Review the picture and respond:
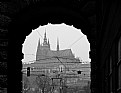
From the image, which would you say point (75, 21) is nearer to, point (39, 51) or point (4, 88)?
point (4, 88)

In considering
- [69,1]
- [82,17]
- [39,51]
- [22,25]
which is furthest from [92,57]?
[39,51]

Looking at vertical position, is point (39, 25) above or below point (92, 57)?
above

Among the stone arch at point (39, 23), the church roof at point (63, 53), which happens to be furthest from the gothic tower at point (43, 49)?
the stone arch at point (39, 23)

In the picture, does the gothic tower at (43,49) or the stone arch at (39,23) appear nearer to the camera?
the stone arch at (39,23)

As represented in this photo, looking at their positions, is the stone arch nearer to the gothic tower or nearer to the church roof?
A: the church roof

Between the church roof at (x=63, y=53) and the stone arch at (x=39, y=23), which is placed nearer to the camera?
the stone arch at (x=39, y=23)

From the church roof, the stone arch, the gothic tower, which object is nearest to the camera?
the stone arch

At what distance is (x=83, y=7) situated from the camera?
290 inches

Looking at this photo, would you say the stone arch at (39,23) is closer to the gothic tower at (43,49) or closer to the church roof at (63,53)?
the church roof at (63,53)

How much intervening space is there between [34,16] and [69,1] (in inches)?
76.5

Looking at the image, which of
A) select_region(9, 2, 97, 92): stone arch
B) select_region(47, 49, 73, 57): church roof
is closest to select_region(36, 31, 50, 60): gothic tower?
select_region(47, 49, 73, 57): church roof

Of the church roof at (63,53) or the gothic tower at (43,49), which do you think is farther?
the gothic tower at (43,49)

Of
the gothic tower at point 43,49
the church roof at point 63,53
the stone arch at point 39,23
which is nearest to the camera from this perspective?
the stone arch at point 39,23

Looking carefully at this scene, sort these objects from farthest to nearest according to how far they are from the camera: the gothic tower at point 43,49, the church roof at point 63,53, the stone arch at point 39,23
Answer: the gothic tower at point 43,49
the church roof at point 63,53
the stone arch at point 39,23
